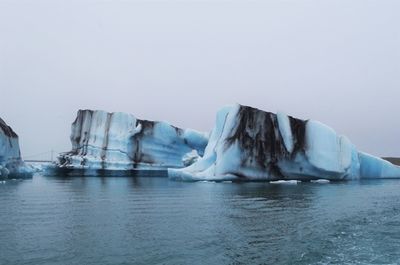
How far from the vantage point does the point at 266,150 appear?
25766 mm

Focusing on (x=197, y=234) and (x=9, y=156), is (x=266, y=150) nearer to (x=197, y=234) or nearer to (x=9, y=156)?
(x=9, y=156)

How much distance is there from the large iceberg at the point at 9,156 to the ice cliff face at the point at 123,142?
6221 millimetres

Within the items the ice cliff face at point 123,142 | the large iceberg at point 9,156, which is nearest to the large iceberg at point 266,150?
the ice cliff face at point 123,142

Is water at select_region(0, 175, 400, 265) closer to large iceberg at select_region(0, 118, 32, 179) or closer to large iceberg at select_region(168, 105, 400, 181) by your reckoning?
large iceberg at select_region(168, 105, 400, 181)

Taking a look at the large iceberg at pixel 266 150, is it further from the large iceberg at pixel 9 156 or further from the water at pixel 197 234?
the water at pixel 197 234

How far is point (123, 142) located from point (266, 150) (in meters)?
16.5

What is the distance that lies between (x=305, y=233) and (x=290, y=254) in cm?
178

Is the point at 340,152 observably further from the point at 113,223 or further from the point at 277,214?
the point at 113,223

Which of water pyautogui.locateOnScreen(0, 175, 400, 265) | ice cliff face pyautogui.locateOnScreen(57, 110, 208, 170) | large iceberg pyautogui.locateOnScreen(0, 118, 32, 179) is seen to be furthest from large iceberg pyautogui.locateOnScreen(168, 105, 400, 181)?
water pyautogui.locateOnScreen(0, 175, 400, 265)

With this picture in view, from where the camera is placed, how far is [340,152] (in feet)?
91.7

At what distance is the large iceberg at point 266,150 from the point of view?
82.1 ft

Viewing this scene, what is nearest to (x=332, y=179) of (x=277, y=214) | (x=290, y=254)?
(x=277, y=214)

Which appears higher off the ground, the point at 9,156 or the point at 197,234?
the point at 9,156

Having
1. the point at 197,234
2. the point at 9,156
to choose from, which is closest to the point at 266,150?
the point at 9,156
